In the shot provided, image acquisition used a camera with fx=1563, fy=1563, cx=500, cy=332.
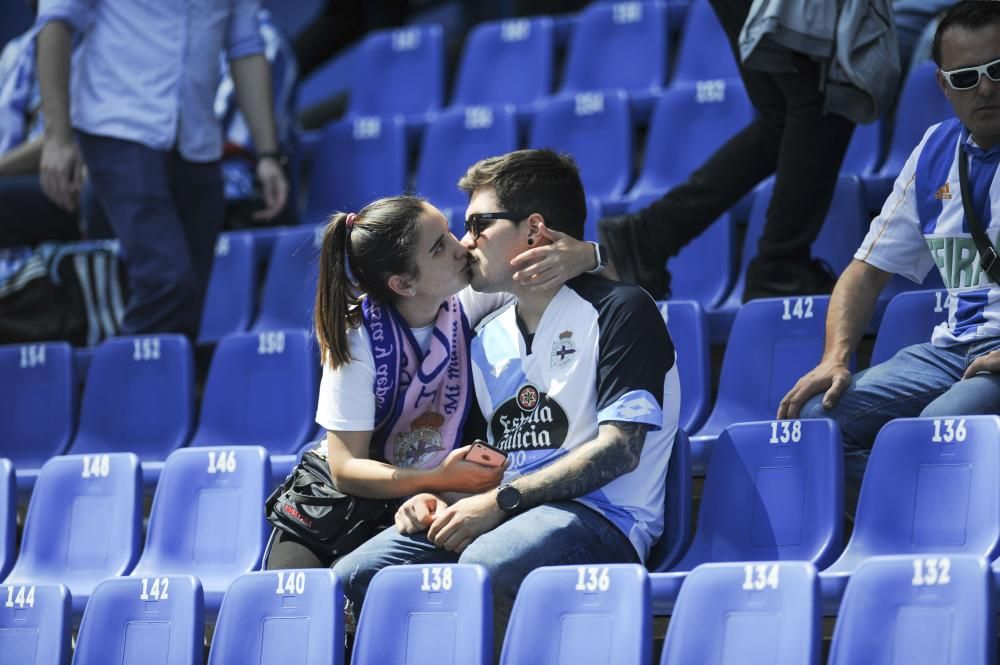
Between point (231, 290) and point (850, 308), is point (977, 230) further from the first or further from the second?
point (231, 290)

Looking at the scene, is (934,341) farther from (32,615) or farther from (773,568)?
(32,615)

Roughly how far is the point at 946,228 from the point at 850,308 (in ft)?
0.82

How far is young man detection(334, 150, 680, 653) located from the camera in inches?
110

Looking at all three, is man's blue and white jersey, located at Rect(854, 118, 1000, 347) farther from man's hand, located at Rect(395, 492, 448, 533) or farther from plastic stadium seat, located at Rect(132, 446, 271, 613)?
plastic stadium seat, located at Rect(132, 446, 271, 613)

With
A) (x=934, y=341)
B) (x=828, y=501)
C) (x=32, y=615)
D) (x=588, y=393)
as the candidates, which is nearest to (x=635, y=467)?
(x=588, y=393)

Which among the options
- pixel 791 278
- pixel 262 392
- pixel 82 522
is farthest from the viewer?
pixel 262 392

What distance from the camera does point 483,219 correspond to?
305 centimetres

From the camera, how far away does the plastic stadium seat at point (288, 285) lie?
189 inches

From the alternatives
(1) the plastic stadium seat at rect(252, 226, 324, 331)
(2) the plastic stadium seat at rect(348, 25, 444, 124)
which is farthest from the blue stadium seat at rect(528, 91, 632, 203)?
(2) the plastic stadium seat at rect(348, 25, 444, 124)

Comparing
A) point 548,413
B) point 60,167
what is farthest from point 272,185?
point 548,413

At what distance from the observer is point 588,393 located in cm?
289

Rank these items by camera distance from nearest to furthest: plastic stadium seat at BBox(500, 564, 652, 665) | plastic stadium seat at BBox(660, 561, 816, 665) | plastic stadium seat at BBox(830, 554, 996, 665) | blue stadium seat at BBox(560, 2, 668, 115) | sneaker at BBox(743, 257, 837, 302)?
plastic stadium seat at BBox(830, 554, 996, 665) < plastic stadium seat at BBox(660, 561, 816, 665) < plastic stadium seat at BBox(500, 564, 652, 665) < sneaker at BBox(743, 257, 837, 302) < blue stadium seat at BBox(560, 2, 668, 115)

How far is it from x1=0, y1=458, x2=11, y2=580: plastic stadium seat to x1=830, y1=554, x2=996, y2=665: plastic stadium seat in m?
2.11

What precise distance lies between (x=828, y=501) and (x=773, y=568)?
1.69ft
